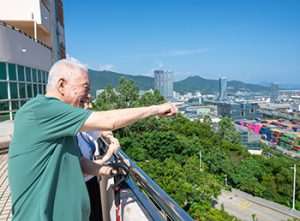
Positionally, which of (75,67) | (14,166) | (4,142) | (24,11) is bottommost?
(4,142)

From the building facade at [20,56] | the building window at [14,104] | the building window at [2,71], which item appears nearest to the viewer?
the building window at [2,71]

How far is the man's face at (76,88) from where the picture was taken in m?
1.12

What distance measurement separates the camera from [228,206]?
17.2 meters

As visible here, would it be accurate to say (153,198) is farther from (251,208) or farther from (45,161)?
(251,208)

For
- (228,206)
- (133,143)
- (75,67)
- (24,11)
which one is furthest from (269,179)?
(75,67)

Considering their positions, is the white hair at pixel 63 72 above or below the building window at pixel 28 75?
below

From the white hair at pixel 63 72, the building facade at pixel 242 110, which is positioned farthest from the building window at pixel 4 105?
the building facade at pixel 242 110

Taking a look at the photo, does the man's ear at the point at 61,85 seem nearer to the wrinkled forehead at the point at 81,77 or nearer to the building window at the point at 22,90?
the wrinkled forehead at the point at 81,77

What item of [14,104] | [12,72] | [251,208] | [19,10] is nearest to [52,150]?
[12,72]

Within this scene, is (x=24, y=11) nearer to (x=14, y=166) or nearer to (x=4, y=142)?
(x=4, y=142)

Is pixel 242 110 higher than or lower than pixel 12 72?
lower

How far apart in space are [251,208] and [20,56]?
57.2 ft

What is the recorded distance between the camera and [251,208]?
17.3 metres

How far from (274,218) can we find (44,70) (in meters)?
16.6
